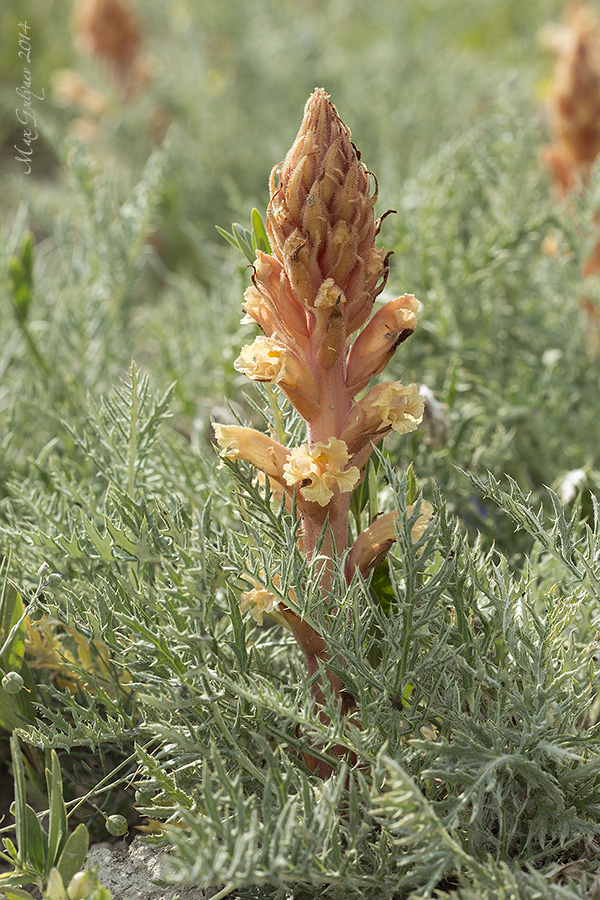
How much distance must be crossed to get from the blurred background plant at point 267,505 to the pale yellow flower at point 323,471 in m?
0.06

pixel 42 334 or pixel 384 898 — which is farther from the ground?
pixel 42 334

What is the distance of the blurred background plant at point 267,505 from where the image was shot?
1184mm

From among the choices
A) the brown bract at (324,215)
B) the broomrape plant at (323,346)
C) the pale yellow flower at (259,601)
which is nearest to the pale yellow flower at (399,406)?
the broomrape plant at (323,346)

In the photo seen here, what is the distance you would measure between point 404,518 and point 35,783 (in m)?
0.90

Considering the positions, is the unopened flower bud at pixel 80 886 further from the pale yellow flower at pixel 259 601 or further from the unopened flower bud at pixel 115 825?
the pale yellow flower at pixel 259 601

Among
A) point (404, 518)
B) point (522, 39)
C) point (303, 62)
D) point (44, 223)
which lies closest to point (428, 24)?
point (522, 39)

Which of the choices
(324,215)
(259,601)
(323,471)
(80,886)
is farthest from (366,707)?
(324,215)

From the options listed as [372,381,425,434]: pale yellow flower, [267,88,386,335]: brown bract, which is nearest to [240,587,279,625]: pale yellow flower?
[372,381,425,434]: pale yellow flower

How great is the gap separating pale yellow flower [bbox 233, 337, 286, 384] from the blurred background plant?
0.59 ft

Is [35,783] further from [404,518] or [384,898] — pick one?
[404,518]

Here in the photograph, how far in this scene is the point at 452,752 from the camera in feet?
3.74

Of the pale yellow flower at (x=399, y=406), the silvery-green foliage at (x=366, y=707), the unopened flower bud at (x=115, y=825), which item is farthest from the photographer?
the unopened flower bud at (x=115, y=825)

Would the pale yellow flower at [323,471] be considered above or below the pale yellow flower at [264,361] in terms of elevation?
below

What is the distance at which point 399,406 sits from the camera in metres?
1.22
